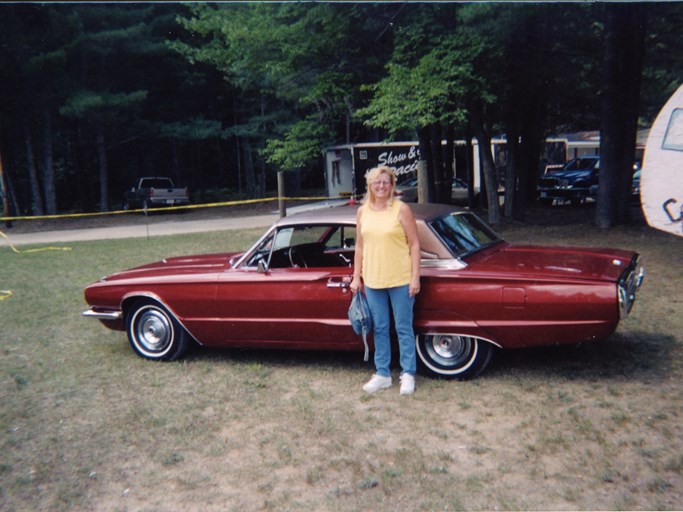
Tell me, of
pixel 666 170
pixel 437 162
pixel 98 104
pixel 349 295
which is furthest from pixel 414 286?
pixel 98 104

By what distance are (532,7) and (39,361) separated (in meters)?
10.3

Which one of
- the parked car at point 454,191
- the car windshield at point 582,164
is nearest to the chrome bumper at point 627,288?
the parked car at point 454,191

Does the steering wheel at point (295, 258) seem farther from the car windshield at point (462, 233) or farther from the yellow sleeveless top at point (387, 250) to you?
the car windshield at point (462, 233)

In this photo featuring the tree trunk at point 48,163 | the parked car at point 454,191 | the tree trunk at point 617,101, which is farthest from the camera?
the tree trunk at point 48,163

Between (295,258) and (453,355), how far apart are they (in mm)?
1749

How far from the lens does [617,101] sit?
45.7ft

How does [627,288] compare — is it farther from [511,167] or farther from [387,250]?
[511,167]

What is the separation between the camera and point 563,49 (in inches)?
615

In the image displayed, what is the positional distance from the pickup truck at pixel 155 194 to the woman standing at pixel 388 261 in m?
22.5

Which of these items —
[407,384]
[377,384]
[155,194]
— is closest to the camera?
[407,384]

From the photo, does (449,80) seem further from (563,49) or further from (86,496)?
(86,496)

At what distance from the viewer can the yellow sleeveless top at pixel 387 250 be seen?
4.91 metres

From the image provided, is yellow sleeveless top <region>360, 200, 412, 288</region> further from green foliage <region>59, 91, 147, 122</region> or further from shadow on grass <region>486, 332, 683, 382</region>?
green foliage <region>59, 91, 147, 122</region>

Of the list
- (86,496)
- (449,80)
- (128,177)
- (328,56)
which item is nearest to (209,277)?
(86,496)
